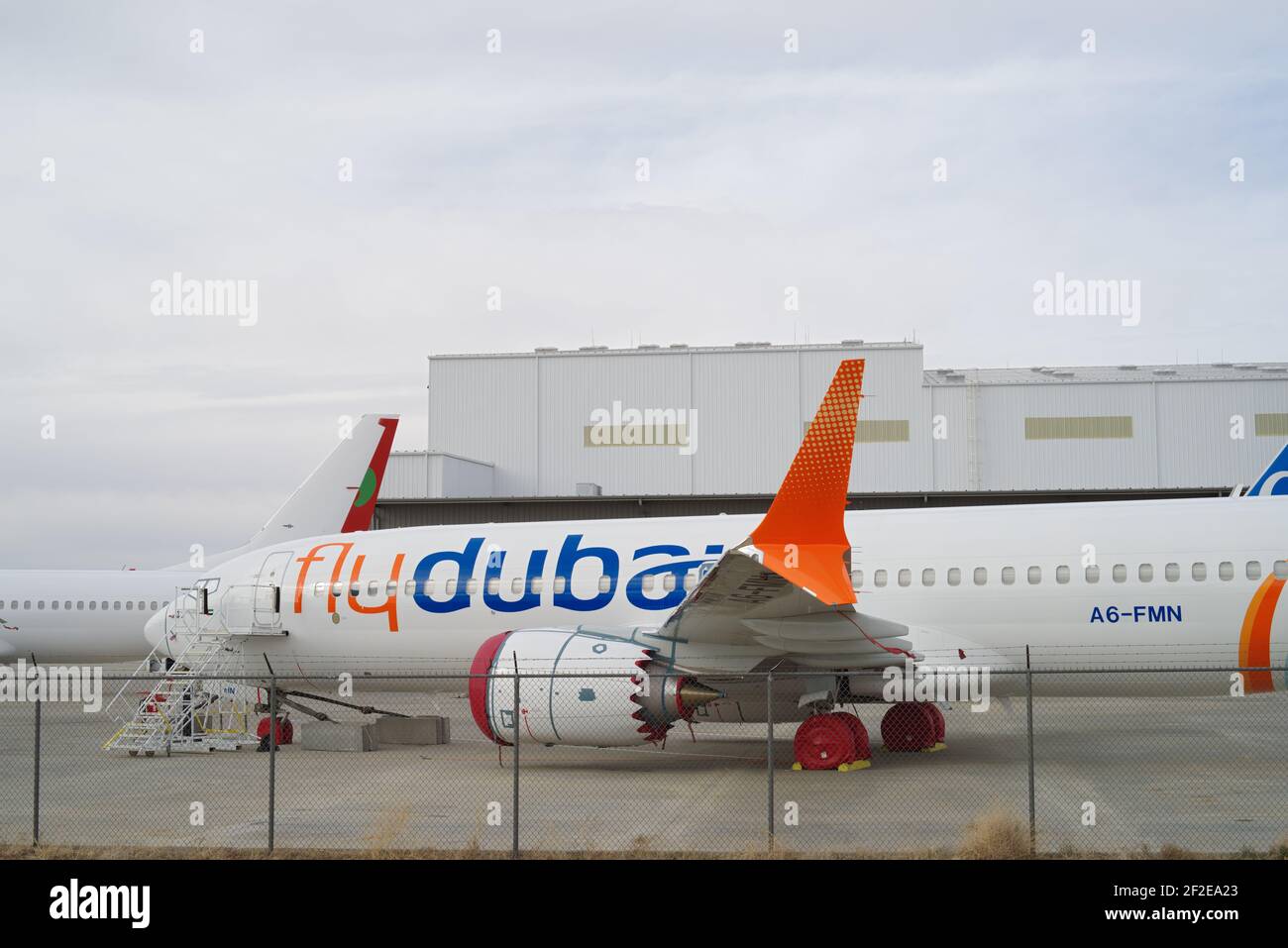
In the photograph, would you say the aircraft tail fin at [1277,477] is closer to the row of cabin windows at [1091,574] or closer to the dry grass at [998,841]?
the row of cabin windows at [1091,574]

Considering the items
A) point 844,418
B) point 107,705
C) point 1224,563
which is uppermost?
point 844,418

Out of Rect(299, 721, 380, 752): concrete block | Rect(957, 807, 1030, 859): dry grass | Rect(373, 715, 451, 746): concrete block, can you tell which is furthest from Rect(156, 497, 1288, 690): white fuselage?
Rect(957, 807, 1030, 859): dry grass

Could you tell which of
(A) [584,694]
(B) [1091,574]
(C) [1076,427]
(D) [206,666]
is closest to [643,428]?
(C) [1076,427]

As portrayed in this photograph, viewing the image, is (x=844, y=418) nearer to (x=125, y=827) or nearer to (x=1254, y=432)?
(x=125, y=827)

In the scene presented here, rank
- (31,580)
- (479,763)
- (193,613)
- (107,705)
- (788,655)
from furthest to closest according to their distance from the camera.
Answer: (31,580) < (107,705) < (193,613) < (479,763) < (788,655)

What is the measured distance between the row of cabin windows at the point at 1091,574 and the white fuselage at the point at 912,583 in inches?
0.7

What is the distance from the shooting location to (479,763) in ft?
52.5

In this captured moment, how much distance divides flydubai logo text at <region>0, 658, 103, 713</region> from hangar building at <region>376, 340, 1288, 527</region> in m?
8.89

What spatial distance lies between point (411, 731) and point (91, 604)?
1406 centimetres

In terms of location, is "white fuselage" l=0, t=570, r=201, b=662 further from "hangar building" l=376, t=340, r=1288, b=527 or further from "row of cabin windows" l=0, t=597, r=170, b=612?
"hangar building" l=376, t=340, r=1288, b=527

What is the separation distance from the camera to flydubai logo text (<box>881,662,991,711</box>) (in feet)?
48.7

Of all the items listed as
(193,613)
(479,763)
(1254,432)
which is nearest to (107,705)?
(193,613)

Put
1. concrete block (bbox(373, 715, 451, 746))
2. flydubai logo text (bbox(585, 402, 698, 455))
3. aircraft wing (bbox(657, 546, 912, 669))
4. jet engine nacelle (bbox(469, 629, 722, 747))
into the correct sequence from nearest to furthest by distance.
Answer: aircraft wing (bbox(657, 546, 912, 669))
jet engine nacelle (bbox(469, 629, 722, 747))
concrete block (bbox(373, 715, 451, 746))
flydubai logo text (bbox(585, 402, 698, 455))
